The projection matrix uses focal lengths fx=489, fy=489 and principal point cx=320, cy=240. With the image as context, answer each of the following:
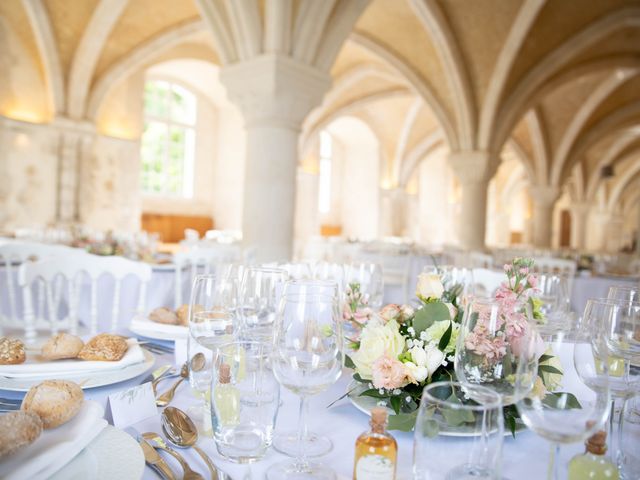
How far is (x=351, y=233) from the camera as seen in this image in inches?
864

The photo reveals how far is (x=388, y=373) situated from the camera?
1013mm

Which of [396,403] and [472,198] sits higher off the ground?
[472,198]

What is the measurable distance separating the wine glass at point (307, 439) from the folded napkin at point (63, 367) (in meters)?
0.48

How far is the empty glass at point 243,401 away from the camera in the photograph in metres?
0.91

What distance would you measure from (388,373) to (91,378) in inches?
→ 29.1

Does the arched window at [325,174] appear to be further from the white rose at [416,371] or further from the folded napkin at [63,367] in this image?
the white rose at [416,371]

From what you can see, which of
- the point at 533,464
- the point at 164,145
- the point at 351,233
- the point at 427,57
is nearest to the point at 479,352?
the point at 533,464

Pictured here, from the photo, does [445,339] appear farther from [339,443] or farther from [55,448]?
[55,448]

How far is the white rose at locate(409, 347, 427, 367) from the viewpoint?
1047 millimetres

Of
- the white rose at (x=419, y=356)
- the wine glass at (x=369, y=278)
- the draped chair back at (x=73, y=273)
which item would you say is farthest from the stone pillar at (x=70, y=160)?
the white rose at (x=419, y=356)

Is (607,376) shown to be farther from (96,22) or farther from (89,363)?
(96,22)

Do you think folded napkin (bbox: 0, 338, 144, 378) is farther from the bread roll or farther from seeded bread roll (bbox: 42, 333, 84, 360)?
the bread roll

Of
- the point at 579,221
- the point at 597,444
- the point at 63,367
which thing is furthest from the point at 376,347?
the point at 579,221

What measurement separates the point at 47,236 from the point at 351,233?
15.4 m
